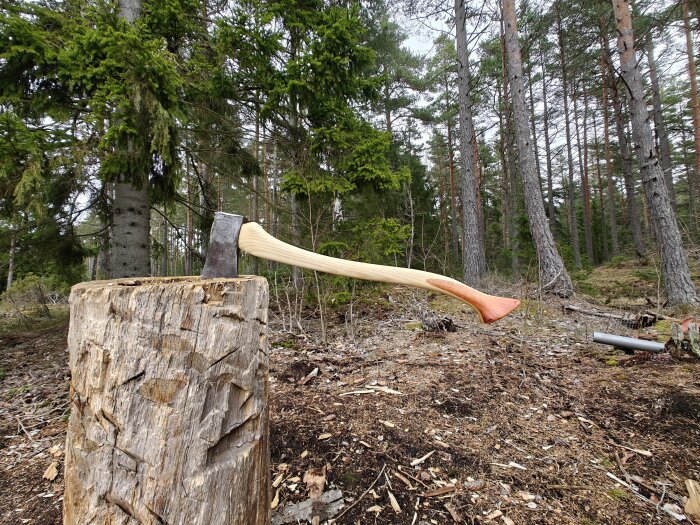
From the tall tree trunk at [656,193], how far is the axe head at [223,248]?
7.17 m

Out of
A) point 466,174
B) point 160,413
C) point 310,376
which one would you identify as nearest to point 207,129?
point 310,376

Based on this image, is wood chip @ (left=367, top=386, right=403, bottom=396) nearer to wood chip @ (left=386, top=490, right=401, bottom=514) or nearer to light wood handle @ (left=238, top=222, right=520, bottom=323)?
wood chip @ (left=386, top=490, right=401, bottom=514)

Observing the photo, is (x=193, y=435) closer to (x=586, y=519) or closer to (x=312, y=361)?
(x=586, y=519)

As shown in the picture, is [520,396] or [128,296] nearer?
[128,296]

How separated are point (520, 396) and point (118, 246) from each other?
4.71 m

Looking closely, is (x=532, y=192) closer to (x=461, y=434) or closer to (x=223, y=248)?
(x=461, y=434)

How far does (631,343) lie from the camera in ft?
10.7

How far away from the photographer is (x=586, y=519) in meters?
1.57

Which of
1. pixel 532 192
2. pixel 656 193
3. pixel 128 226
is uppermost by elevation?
pixel 532 192

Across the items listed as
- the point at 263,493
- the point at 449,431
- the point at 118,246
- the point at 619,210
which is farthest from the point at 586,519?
the point at 619,210

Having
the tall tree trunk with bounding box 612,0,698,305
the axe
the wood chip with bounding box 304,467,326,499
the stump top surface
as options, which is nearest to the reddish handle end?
the axe

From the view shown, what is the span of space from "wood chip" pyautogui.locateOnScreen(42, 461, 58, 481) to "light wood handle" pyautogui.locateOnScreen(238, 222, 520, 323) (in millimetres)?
1949

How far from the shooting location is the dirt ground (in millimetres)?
1682

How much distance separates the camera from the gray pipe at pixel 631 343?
3.13 m
